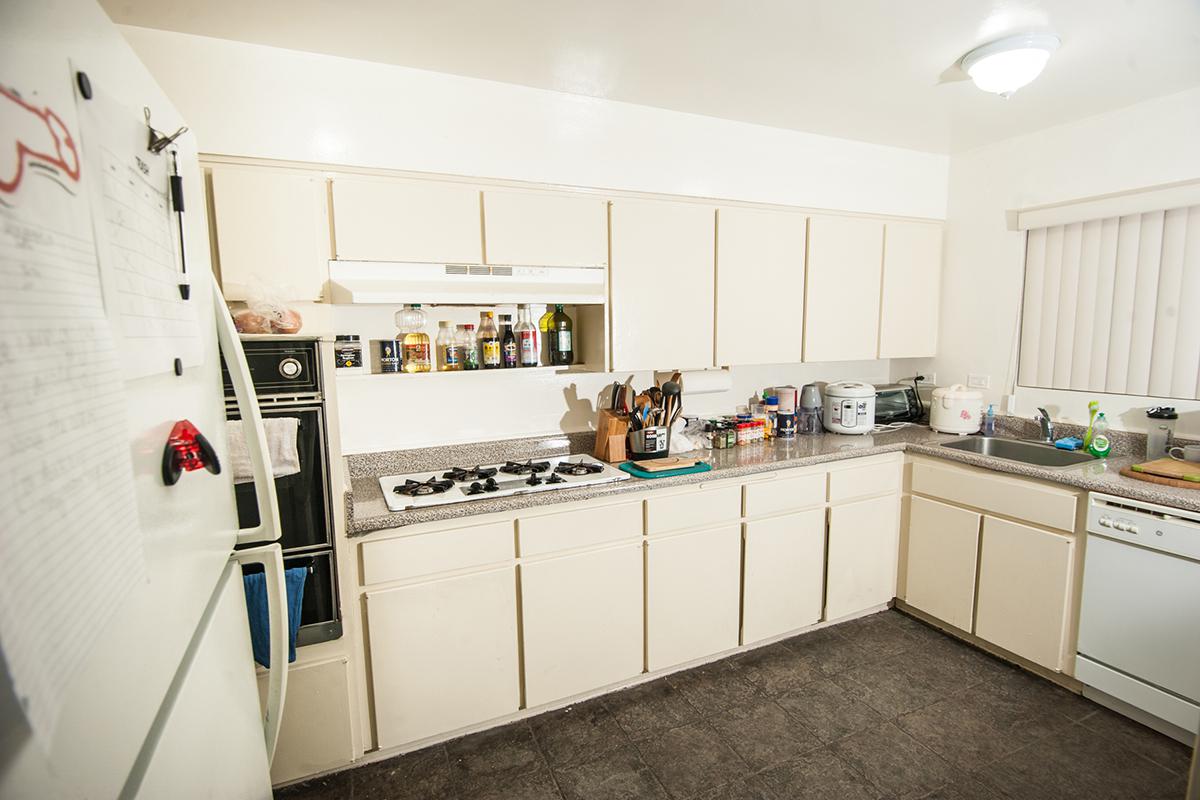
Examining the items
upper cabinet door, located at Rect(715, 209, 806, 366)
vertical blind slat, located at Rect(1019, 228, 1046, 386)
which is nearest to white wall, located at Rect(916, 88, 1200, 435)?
vertical blind slat, located at Rect(1019, 228, 1046, 386)

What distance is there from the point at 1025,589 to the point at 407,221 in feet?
9.77

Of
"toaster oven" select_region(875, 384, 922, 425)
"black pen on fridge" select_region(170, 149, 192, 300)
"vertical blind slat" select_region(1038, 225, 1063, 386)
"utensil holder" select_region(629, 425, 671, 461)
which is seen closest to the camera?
"black pen on fridge" select_region(170, 149, 192, 300)

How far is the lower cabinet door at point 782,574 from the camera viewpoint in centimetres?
253

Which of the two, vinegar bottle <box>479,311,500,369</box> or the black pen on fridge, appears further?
vinegar bottle <box>479,311,500,369</box>

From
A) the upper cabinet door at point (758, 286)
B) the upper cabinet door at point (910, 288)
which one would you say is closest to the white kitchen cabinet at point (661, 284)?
the upper cabinet door at point (758, 286)

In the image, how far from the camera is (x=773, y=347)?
2.83 meters

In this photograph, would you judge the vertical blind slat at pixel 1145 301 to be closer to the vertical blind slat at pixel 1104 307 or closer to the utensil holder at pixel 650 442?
the vertical blind slat at pixel 1104 307

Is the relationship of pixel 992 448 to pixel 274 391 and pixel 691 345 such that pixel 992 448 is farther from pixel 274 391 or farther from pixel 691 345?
pixel 274 391

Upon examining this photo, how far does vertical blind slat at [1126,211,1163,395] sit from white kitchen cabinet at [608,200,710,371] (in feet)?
6.44

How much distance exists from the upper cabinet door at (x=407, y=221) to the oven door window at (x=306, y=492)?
0.65 meters

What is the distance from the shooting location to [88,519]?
0.43 m

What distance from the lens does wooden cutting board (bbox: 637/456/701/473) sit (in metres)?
2.36

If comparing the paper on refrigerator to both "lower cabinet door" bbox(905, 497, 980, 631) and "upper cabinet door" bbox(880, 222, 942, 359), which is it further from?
"upper cabinet door" bbox(880, 222, 942, 359)

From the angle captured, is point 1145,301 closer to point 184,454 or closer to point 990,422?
point 990,422
